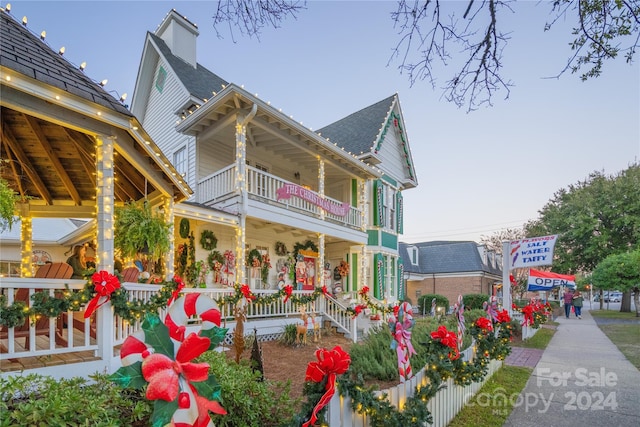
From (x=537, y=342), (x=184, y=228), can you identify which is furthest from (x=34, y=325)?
(x=537, y=342)

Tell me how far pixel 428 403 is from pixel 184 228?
25.6 ft

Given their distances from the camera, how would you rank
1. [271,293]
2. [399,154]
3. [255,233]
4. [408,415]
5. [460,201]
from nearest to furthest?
[408,415], [271,293], [255,233], [399,154], [460,201]

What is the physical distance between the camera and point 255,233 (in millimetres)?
12422

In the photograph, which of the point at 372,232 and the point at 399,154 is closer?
the point at 372,232

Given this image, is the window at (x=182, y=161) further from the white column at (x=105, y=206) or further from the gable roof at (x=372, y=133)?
the white column at (x=105, y=206)

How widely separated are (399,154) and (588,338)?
10.9 metres

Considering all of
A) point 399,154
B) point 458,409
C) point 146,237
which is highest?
point 399,154

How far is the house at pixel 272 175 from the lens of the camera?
1029 cm

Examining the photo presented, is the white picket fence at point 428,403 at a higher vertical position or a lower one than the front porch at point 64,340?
lower

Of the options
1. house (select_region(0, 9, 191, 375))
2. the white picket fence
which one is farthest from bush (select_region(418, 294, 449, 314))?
house (select_region(0, 9, 191, 375))

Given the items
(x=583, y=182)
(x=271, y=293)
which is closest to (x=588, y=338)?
(x=271, y=293)

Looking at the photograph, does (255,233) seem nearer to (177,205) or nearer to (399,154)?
(177,205)

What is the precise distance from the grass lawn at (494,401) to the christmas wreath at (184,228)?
7.73 meters

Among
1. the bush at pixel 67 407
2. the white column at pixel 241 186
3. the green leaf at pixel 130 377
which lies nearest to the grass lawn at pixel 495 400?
the bush at pixel 67 407
